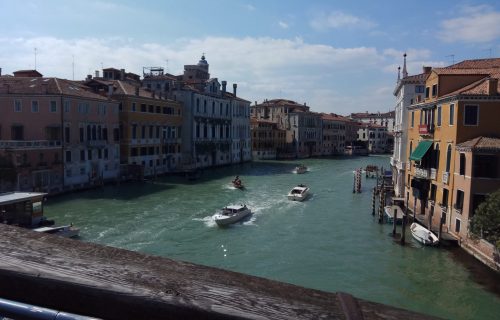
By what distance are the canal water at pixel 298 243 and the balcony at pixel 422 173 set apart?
232 centimetres

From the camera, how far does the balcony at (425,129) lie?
55.1 ft

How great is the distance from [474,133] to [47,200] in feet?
55.8

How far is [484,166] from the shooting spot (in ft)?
42.9

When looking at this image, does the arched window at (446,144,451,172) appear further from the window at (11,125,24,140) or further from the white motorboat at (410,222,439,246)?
the window at (11,125,24,140)

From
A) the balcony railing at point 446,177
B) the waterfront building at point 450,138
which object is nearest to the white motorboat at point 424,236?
the waterfront building at point 450,138

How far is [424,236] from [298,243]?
3724 millimetres

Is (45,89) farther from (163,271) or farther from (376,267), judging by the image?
(163,271)

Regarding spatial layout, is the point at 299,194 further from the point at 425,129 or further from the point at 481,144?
the point at 481,144

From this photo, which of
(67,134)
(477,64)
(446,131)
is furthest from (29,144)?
(477,64)

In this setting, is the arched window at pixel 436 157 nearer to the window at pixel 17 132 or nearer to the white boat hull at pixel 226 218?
the white boat hull at pixel 226 218

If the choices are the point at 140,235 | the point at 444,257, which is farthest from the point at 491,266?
the point at 140,235

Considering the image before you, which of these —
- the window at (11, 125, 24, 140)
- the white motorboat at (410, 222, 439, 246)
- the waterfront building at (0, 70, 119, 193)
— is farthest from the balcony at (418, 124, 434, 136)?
the window at (11, 125, 24, 140)

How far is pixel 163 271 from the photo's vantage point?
1110mm

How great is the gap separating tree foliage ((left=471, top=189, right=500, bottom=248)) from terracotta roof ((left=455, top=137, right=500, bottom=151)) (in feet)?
7.45
